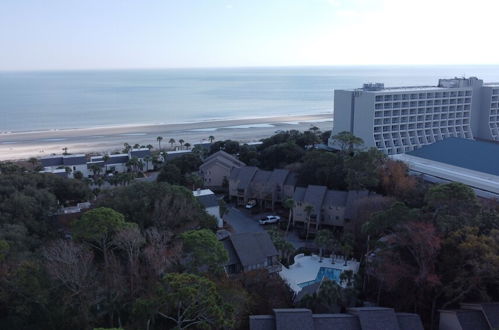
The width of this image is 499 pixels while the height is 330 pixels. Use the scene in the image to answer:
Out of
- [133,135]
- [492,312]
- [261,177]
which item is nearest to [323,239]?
[492,312]

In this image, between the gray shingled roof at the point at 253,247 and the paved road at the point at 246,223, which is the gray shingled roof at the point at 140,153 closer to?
the paved road at the point at 246,223

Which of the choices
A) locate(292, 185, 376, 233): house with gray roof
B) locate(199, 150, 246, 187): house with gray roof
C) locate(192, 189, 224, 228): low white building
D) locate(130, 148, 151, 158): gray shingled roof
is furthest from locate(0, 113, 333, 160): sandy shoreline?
locate(292, 185, 376, 233): house with gray roof

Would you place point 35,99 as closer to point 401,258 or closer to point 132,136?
point 132,136

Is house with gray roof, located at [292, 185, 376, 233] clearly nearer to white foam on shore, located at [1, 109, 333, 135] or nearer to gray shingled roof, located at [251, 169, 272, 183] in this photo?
gray shingled roof, located at [251, 169, 272, 183]

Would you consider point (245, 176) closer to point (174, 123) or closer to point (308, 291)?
point (308, 291)

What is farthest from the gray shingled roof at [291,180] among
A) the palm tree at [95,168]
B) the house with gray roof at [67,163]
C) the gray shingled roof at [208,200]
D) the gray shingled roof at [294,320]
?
the house with gray roof at [67,163]

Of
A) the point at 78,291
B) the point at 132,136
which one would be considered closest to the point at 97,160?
the point at 132,136
